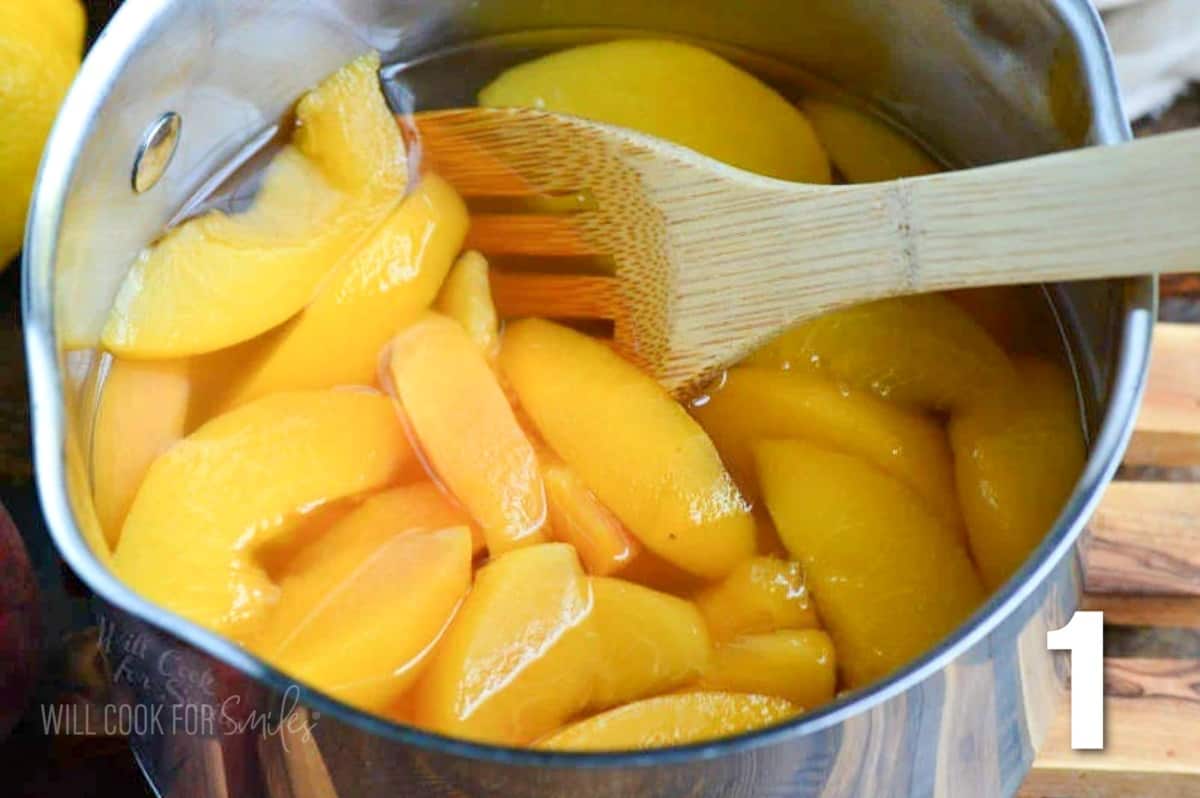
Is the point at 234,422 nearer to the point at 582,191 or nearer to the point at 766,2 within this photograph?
the point at 582,191

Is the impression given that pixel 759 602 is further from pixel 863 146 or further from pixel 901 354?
pixel 863 146

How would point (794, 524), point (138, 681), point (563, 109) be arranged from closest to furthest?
point (138, 681) → point (794, 524) → point (563, 109)

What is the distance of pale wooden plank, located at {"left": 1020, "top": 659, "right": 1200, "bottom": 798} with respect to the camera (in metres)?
0.72

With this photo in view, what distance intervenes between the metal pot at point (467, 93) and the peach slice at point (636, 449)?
0.63ft

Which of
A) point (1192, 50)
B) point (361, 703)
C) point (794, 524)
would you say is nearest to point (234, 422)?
point (361, 703)

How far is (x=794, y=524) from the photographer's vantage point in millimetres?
726

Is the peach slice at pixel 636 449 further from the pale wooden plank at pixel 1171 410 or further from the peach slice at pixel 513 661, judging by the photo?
the pale wooden plank at pixel 1171 410

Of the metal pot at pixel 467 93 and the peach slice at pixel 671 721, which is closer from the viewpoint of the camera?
the metal pot at pixel 467 93

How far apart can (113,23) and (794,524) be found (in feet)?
1.46

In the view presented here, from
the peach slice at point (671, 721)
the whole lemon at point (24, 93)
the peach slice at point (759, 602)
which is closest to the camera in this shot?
the peach slice at point (671, 721)

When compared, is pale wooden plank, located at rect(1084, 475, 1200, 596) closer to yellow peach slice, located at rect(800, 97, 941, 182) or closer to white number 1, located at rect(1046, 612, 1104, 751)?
white number 1, located at rect(1046, 612, 1104, 751)

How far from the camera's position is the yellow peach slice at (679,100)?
2.89 feet

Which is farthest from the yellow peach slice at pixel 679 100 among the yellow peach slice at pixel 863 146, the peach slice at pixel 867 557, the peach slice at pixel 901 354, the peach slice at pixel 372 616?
the peach slice at pixel 372 616

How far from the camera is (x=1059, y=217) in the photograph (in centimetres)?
64
